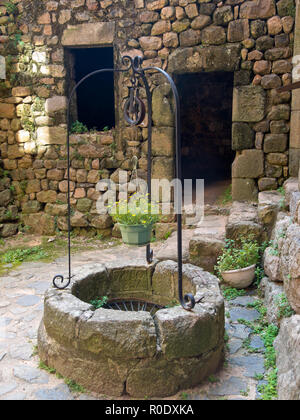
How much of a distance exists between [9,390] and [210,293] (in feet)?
5.13

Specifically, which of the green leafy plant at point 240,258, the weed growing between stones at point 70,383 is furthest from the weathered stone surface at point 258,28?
the weed growing between stones at point 70,383

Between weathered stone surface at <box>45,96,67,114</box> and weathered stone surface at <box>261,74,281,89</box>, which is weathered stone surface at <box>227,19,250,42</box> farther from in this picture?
weathered stone surface at <box>45,96,67,114</box>

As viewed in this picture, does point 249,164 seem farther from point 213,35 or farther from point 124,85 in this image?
point 124,85

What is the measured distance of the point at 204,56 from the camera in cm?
539

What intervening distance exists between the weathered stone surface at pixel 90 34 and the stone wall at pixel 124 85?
0.01 m

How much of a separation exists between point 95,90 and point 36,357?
6443 millimetres

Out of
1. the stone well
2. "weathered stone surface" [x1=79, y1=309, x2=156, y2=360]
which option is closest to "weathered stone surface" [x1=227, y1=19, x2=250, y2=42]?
the stone well

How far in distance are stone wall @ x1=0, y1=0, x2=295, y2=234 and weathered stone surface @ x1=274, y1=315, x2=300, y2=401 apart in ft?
9.28

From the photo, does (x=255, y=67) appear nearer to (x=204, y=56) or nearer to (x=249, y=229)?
(x=204, y=56)

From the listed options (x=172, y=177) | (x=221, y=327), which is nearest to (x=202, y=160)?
(x=172, y=177)

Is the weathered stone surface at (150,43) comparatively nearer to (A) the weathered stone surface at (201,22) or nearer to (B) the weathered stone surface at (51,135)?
(A) the weathered stone surface at (201,22)

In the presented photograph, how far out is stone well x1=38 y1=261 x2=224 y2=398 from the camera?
265 cm

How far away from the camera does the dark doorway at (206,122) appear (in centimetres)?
873

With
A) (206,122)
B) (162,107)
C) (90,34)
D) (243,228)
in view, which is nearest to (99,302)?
(243,228)
